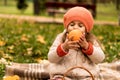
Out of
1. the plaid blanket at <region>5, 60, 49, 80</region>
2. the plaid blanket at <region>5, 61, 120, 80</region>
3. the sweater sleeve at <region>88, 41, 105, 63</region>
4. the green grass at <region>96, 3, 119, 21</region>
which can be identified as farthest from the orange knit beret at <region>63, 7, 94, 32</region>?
the green grass at <region>96, 3, 119, 21</region>

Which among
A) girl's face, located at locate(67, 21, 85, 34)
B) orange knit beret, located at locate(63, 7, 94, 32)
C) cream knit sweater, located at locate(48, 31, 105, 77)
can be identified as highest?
orange knit beret, located at locate(63, 7, 94, 32)

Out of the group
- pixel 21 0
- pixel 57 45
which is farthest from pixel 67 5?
pixel 57 45

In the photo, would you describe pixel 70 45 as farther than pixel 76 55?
No

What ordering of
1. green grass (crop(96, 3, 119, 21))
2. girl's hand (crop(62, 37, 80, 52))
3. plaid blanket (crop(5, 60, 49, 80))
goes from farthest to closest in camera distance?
green grass (crop(96, 3, 119, 21)) → plaid blanket (crop(5, 60, 49, 80)) → girl's hand (crop(62, 37, 80, 52))

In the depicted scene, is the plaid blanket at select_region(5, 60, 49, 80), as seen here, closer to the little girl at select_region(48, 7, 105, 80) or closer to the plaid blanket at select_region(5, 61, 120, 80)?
the plaid blanket at select_region(5, 61, 120, 80)

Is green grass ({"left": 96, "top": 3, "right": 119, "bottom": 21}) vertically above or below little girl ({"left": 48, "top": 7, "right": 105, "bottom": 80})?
above

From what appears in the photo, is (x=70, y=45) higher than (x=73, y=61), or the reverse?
(x=70, y=45)

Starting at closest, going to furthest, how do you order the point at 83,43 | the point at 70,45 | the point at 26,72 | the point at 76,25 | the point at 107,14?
the point at 70,45, the point at 83,43, the point at 76,25, the point at 26,72, the point at 107,14

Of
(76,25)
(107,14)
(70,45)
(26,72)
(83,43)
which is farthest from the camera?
(107,14)

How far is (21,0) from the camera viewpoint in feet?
107

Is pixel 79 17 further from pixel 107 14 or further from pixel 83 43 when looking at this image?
pixel 107 14

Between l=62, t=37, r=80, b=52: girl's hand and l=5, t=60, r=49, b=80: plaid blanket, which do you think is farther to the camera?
l=5, t=60, r=49, b=80: plaid blanket

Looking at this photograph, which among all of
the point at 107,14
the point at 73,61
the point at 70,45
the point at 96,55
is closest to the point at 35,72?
the point at 73,61

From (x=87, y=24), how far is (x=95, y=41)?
27 centimetres
